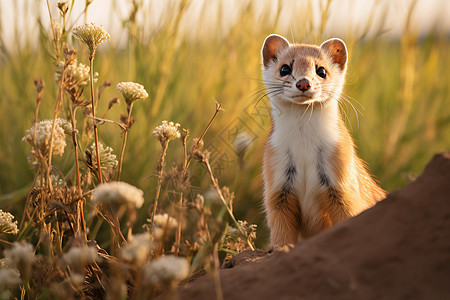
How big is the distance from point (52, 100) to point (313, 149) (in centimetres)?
251

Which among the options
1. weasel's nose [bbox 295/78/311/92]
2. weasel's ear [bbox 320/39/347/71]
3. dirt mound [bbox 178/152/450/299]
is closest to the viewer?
dirt mound [bbox 178/152/450/299]

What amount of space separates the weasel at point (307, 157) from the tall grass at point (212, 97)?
1.88ft

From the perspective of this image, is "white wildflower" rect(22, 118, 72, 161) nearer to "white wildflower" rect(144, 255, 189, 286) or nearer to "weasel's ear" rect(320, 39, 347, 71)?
"white wildflower" rect(144, 255, 189, 286)

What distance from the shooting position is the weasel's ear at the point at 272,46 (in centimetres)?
379

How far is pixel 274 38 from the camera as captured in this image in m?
3.81

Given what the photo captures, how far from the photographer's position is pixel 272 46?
12.6ft

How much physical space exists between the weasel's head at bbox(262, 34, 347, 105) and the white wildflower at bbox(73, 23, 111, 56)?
1.24 metres

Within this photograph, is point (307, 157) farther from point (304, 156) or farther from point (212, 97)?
point (212, 97)

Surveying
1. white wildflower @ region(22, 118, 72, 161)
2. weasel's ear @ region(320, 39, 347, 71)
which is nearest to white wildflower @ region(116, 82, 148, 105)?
white wildflower @ region(22, 118, 72, 161)

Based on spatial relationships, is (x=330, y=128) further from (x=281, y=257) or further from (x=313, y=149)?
(x=281, y=257)

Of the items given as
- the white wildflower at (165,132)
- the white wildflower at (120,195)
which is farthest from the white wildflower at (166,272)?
the white wildflower at (165,132)

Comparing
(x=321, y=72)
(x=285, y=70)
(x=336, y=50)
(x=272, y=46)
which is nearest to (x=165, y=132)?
(x=285, y=70)

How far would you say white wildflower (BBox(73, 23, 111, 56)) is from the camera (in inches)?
102

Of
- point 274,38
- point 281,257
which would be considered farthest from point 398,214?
point 274,38
